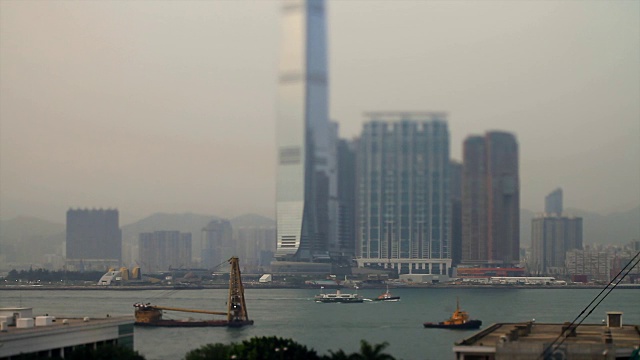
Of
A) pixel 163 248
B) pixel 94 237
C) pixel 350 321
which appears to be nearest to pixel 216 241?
pixel 163 248

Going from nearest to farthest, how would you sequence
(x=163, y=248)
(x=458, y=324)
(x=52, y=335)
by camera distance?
(x=52, y=335) → (x=458, y=324) → (x=163, y=248)

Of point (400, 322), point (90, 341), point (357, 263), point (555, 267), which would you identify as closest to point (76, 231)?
point (357, 263)

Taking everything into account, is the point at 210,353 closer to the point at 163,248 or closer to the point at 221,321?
the point at 221,321

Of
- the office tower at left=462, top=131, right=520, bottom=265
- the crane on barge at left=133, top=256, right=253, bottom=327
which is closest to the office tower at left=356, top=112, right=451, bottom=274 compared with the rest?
the office tower at left=462, top=131, right=520, bottom=265

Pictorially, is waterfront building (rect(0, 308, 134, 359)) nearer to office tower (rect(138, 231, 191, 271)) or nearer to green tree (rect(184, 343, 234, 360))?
green tree (rect(184, 343, 234, 360))

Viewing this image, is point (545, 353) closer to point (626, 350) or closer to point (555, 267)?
point (626, 350)

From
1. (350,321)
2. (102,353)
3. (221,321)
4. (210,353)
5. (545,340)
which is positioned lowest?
(350,321)

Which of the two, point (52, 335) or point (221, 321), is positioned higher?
point (52, 335)
